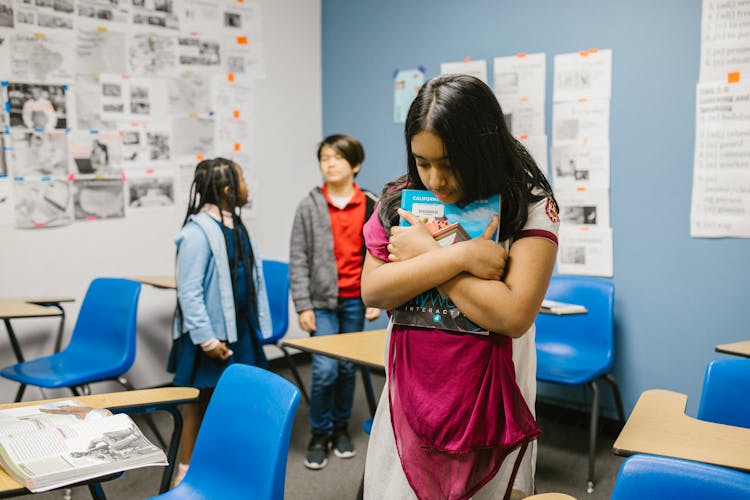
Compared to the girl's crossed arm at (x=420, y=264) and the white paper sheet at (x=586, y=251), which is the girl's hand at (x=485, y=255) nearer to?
the girl's crossed arm at (x=420, y=264)

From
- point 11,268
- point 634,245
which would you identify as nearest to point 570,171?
point 634,245

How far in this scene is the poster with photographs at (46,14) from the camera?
10.9ft

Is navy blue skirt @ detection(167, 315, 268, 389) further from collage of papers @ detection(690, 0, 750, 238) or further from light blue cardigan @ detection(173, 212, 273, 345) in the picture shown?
collage of papers @ detection(690, 0, 750, 238)

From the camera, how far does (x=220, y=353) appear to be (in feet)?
8.68

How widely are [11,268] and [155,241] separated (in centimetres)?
79

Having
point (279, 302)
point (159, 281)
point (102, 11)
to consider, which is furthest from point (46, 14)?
point (279, 302)

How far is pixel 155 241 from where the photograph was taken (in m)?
3.92

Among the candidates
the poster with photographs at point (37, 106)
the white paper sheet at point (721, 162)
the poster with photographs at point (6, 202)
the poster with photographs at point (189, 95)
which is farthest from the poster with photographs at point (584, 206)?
the poster with photographs at point (6, 202)

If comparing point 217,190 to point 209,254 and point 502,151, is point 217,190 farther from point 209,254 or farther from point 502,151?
point 502,151

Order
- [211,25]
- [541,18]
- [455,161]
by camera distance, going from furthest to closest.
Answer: [211,25] < [541,18] < [455,161]

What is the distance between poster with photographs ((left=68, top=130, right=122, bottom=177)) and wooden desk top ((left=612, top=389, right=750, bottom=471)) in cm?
301

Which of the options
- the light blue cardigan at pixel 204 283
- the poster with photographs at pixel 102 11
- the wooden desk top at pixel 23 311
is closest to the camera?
the light blue cardigan at pixel 204 283

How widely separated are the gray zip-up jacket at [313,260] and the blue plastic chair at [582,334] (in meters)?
1.03

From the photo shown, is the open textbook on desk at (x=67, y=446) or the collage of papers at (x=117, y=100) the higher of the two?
the collage of papers at (x=117, y=100)
